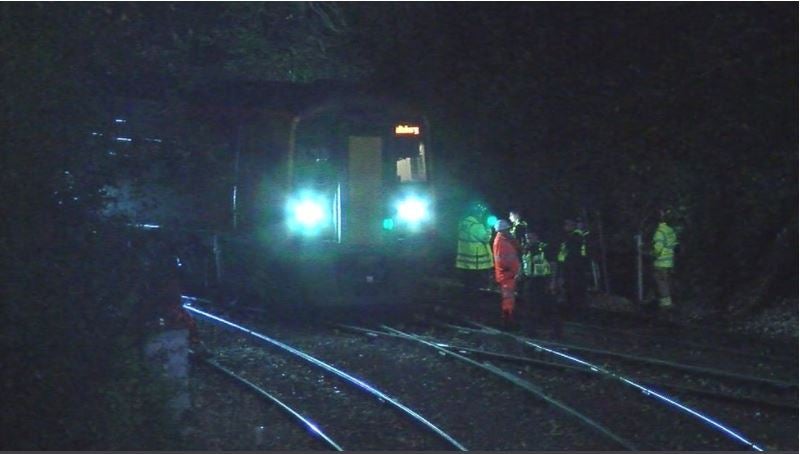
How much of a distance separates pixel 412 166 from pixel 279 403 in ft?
20.7

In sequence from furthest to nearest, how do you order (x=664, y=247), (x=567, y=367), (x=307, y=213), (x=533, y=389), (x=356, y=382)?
1. (x=664, y=247)
2. (x=307, y=213)
3. (x=567, y=367)
4. (x=356, y=382)
5. (x=533, y=389)

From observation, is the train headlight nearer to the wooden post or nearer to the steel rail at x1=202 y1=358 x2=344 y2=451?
the steel rail at x1=202 y1=358 x2=344 y2=451

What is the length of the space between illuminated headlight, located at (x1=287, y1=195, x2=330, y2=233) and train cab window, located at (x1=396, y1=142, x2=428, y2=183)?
1201mm

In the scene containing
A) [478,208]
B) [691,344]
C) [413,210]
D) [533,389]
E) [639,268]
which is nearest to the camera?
[533,389]

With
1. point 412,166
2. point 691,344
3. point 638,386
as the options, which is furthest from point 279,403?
point 412,166

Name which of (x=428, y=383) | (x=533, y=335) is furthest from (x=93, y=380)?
(x=533, y=335)

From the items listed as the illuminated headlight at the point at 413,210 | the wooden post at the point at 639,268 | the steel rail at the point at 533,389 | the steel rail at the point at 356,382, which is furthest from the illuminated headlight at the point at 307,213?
the wooden post at the point at 639,268

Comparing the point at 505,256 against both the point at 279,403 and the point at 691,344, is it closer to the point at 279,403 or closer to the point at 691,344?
the point at 691,344

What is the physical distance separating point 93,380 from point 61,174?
3.93 ft

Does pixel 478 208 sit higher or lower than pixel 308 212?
higher

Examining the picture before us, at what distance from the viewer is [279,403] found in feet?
32.7

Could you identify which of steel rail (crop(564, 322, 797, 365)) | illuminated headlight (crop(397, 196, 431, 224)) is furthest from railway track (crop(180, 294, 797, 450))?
illuminated headlight (crop(397, 196, 431, 224))

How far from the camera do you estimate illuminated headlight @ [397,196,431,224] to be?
15.5 m

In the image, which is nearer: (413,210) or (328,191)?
(328,191)
